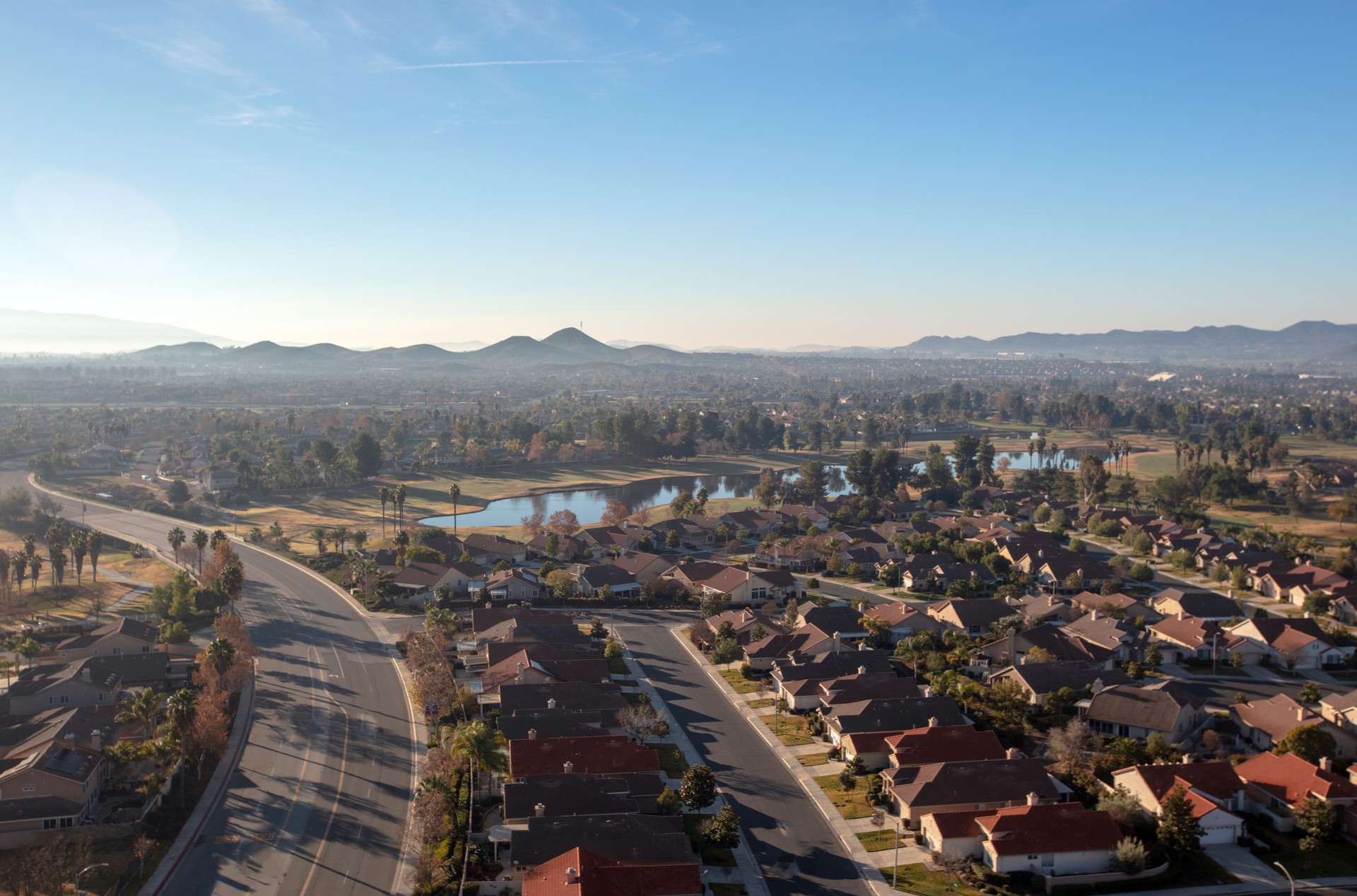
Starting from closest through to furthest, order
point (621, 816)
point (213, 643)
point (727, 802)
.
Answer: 1. point (621, 816)
2. point (727, 802)
3. point (213, 643)

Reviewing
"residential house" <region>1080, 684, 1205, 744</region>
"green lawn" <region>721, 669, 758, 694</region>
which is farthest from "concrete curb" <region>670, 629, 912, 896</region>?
"residential house" <region>1080, 684, 1205, 744</region>

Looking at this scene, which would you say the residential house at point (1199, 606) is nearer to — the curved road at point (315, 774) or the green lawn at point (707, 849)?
the green lawn at point (707, 849)

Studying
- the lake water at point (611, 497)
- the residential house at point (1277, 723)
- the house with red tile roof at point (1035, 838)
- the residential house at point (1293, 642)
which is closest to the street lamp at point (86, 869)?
the house with red tile roof at point (1035, 838)

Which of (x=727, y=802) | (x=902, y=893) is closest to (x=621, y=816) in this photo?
(x=727, y=802)

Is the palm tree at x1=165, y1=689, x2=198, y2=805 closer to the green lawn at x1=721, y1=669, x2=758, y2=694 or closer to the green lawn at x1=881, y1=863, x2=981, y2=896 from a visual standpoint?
the green lawn at x1=721, y1=669, x2=758, y2=694

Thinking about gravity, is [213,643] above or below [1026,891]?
above

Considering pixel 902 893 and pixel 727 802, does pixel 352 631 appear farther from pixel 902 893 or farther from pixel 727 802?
pixel 902 893
